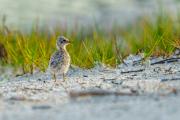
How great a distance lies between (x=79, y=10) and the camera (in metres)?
18.7

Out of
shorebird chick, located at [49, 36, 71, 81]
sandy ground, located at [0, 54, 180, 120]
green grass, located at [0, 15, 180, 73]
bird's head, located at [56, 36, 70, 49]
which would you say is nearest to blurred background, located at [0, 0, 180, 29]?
green grass, located at [0, 15, 180, 73]

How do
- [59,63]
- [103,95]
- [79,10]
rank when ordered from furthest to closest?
[79,10], [59,63], [103,95]

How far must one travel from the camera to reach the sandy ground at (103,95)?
5.34 metres

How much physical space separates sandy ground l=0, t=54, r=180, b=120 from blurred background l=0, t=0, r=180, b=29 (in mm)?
9056

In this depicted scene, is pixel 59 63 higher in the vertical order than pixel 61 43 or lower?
lower

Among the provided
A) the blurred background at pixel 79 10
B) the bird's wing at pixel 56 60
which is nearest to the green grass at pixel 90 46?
the bird's wing at pixel 56 60

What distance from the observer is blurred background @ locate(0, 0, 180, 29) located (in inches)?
672

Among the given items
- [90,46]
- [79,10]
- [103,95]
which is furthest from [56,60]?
[79,10]

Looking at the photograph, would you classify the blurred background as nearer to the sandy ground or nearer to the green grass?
the green grass

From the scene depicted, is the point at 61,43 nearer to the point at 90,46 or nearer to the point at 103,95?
the point at 90,46

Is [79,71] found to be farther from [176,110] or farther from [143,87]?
[176,110]

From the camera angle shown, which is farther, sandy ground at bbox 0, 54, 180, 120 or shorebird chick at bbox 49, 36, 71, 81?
shorebird chick at bbox 49, 36, 71, 81

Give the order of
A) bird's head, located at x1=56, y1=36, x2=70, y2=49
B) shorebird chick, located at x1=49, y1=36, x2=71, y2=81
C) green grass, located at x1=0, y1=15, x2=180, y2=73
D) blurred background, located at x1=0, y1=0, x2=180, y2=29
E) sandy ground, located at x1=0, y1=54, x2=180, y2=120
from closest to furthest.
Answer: sandy ground, located at x1=0, y1=54, x2=180, y2=120, shorebird chick, located at x1=49, y1=36, x2=71, y2=81, green grass, located at x1=0, y1=15, x2=180, y2=73, bird's head, located at x1=56, y1=36, x2=70, y2=49, blurred background, located at x1=0, y1=0, x2=180, y2=29

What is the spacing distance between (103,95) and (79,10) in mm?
12931
